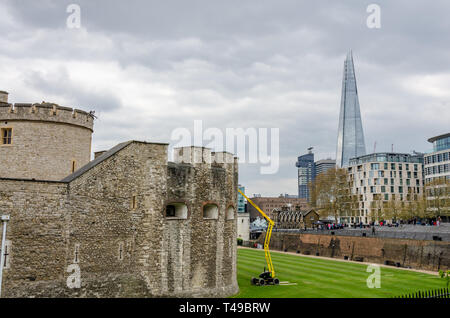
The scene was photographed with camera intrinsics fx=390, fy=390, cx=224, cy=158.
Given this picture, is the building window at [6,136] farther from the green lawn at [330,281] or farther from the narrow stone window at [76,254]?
the green lawn at [330,281]

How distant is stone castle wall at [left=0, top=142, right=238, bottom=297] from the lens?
19641 millimetres

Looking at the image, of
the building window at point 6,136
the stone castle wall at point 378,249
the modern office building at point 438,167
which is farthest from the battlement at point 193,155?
the modern office building at point 438,167

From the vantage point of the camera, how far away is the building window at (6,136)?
26.8 m

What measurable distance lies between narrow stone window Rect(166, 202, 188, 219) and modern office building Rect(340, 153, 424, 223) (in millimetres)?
95146

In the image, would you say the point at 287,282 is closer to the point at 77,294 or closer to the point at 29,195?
the point at 77,294

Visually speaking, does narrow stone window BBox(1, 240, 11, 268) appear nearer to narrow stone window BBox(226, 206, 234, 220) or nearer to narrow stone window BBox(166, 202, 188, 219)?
narrow stone window BBox(166, 202, 188, 219)

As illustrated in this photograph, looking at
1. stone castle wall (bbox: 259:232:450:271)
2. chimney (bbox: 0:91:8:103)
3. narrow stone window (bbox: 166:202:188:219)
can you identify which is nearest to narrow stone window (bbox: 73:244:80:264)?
narrow stone window (bbox: 166:202:188:219)

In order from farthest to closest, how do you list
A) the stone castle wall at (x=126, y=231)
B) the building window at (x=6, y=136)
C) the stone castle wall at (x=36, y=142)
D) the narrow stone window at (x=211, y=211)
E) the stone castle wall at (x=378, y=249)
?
the stone castle wall at (x=378, y=249) → the narrow stone window at (x=211, y=211) → the building window at (x=6, y=136) → the stone castle wall at (x=36, y=142) → the stone castle wall at (x=126, y=231)

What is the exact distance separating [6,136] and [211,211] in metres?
15.1

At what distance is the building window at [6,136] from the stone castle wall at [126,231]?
7.74 m

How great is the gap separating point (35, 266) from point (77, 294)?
2839mm

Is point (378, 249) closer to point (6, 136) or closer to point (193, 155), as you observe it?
point (193, 155)
